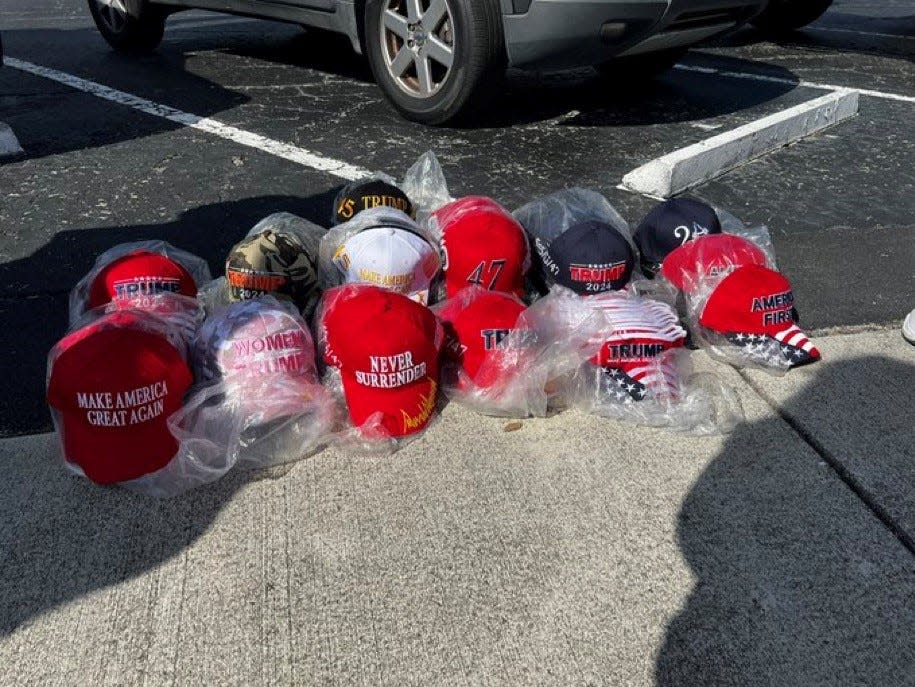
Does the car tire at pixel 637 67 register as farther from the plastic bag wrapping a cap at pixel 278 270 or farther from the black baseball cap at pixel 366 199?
A: the plastic bag wrapping a cap at pixel 278 270

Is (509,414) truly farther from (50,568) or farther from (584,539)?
(50,568)

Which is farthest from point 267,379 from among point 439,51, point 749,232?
point 439,51

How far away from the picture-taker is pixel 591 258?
2.80m

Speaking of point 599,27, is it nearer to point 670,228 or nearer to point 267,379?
point 670,228

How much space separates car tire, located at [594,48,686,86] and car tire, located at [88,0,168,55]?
3.42 m

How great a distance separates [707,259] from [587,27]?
1823 millimetres

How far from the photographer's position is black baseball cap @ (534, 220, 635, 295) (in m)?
2.80

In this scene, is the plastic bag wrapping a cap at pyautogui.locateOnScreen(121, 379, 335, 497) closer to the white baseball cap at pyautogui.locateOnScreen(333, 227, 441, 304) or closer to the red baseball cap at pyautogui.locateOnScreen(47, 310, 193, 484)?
the red baseball cap at pyautogui.locateOnScreen(47, 310, 193, 484)

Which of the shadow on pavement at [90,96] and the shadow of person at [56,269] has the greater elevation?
the shadow on pavement at [90,96]

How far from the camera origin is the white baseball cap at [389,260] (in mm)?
2725

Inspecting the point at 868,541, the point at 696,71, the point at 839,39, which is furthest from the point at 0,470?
the point at 839,39

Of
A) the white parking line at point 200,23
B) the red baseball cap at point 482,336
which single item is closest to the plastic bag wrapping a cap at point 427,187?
the red baseball cap at point 482,336

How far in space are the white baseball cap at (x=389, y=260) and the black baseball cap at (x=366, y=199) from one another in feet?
1.05
